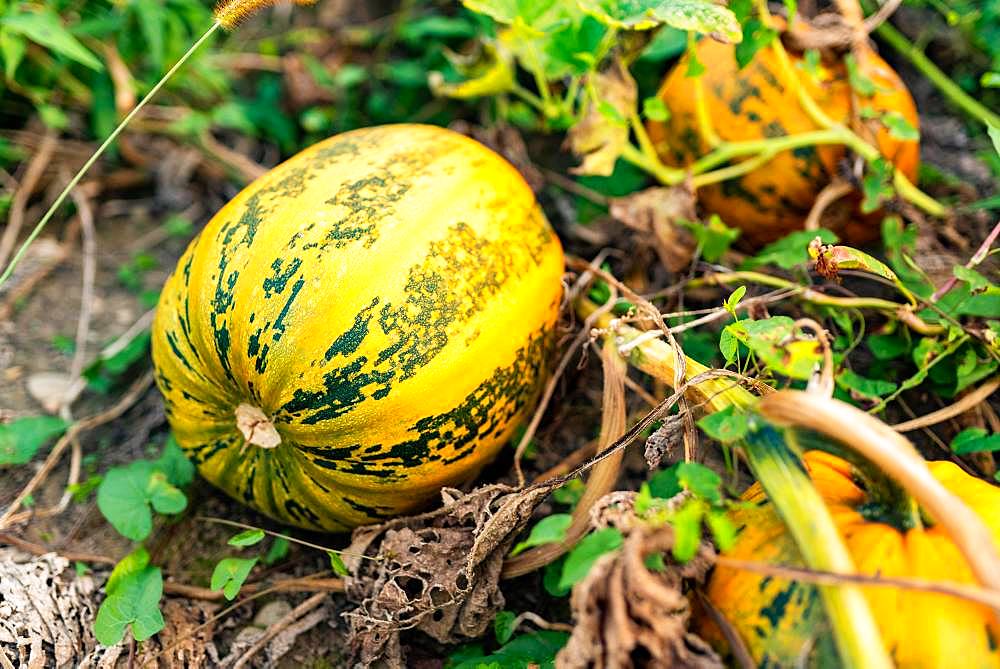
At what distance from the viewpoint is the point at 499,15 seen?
2146mm

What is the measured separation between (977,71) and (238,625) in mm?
3296

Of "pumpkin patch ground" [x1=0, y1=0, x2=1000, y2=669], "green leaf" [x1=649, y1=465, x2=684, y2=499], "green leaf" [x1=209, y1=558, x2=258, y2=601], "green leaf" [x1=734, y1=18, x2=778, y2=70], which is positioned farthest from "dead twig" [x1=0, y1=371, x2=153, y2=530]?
"green leaf" [x1=734, y1=18, x2=778, y2=70]

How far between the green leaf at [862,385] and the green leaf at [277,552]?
1.51 metres

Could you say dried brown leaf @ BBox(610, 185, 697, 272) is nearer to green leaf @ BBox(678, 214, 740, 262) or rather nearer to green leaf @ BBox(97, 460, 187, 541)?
green leaf @ BBox(678, 214, 740, 262)

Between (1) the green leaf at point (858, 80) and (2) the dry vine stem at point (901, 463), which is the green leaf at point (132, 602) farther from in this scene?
(1) the green leaf at point (858, 80)

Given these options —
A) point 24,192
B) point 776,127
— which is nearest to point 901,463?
point 776,127

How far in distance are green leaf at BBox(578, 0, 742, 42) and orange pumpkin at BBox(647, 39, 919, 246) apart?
0.66m

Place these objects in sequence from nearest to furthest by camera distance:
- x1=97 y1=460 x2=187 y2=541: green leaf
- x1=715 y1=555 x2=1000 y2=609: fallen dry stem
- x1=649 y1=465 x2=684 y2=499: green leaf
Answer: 1. x1=715 y1=555 x2=1000 y2=609: fallen dry stem
2. x1=649 y1=465 x2=684 y2=499: green leaf
3. x1=97 y1=460 x2=187 y2=541: green leaf

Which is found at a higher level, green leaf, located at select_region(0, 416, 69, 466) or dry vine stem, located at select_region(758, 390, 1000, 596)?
dry vine stem, located at select_region(758, 390, 1000, 596)

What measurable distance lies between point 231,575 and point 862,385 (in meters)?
1.65

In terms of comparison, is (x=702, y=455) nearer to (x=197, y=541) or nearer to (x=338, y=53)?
(x=197, y=541)

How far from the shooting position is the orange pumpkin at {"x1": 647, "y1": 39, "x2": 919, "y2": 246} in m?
2.49

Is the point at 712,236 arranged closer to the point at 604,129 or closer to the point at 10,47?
the point at 604,129

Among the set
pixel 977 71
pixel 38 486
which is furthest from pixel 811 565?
pixel 977 71
